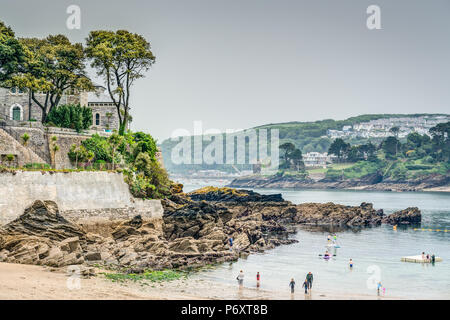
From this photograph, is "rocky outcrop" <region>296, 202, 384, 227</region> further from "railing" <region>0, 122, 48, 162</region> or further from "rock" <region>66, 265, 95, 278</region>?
"rock" <region>66, 265, 95, 278</region>

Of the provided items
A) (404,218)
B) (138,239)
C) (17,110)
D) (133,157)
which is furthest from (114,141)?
(404,218)

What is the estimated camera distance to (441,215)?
117 m

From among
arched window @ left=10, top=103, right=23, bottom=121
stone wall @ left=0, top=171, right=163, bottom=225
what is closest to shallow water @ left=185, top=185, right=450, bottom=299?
stone wall @ left=0, top=171, right=163, bottom=225

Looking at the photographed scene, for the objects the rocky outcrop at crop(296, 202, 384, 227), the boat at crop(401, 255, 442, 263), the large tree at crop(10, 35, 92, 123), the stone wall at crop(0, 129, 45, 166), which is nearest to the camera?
the stone wall at crop(0, 129, 45, 166)

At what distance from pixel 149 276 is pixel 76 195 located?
50.8 feet

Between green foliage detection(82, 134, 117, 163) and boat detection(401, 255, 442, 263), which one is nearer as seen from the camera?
boat detection(401, 255, 442, 263)

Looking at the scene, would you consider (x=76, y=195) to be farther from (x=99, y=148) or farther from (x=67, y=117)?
(x=67, y=117)

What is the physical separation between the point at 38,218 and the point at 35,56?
2883 cm

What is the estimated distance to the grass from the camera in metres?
41.5

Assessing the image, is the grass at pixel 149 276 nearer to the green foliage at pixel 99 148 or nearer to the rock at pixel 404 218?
the green foliage at pixel 99 148

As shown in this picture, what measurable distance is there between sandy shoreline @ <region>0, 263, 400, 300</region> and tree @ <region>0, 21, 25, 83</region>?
105ft

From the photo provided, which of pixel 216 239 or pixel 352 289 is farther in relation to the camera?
pixel 216 239
